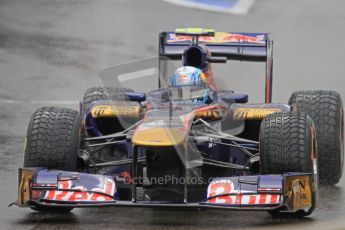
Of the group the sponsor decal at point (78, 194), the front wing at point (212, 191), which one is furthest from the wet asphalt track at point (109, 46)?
the sponsor decal at point (78, 194)

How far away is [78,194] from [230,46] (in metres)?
4.25

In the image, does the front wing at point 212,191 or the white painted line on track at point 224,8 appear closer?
the front wing at point 212,191

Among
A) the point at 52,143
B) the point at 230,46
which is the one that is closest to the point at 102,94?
the point at 230,46

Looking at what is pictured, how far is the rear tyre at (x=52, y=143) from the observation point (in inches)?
454

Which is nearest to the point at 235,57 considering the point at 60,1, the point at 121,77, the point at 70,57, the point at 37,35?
the point at 121,77

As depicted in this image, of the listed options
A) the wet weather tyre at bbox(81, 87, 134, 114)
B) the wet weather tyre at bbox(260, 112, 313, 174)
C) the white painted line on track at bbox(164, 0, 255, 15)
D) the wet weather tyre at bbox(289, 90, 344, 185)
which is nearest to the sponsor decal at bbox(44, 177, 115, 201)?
the wet weather tyre at bbox(260, 112, 313, 174)

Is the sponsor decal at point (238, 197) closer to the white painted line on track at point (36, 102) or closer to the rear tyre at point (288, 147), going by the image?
the rear tyre at point (288, 147)

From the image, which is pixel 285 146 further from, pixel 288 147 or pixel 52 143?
pixel 52 143

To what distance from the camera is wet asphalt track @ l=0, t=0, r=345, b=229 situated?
1805cm

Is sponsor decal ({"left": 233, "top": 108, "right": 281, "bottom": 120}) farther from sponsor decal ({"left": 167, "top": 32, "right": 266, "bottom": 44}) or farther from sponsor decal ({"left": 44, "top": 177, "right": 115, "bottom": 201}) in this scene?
sponsor decal ({"left": 167, "top": 32, "right": 266, "bottom": 44})

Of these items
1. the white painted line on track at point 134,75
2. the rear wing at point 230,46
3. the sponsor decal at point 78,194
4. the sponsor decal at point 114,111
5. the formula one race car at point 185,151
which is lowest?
the sponsor decal at point 78,194

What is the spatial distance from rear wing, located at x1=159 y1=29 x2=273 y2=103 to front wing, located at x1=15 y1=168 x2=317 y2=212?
11.0 feet

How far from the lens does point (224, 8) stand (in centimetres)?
2441

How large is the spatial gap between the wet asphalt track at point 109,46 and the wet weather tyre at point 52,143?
124 centimetres
